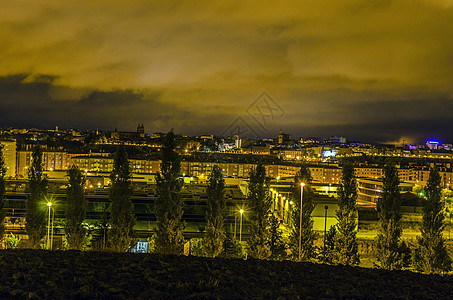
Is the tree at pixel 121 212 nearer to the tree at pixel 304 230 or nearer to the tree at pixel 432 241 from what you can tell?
the tree at pixel 304 230

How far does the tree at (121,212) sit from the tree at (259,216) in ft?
16.6

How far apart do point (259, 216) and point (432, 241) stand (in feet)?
22.6

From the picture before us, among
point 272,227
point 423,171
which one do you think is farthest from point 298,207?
point 423,171

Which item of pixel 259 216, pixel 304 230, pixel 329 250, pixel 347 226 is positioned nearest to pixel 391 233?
pixel 347 226

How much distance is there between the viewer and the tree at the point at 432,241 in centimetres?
1459

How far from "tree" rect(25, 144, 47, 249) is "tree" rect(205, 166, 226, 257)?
24.4ft

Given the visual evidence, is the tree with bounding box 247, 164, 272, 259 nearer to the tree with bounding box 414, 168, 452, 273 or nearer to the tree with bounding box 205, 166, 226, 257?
the tree with bounding box 205, 166, 226, 257

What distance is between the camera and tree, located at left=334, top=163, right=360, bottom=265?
49.7 ft

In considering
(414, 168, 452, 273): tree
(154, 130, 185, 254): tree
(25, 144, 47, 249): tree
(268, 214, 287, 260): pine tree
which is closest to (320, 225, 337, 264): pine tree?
(268, 214, 287, 260): pine tree

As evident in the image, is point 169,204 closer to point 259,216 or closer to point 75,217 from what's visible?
point 259,216

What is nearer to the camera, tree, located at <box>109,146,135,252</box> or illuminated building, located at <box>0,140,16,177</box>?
tree, located at <box>109,146,135,252</box>

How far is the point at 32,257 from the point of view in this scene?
33.2 feet

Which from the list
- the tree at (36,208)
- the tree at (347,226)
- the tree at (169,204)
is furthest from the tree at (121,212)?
the tree at (347,226)

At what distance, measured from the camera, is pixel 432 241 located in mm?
14719
